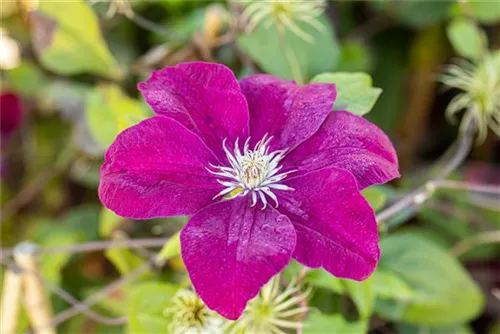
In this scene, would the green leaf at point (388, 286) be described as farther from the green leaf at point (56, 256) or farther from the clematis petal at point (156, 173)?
the green leaf at point (56, 256)

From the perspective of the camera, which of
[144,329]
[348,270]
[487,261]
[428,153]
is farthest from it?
[428,153]

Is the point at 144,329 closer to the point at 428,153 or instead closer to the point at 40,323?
the point at 40,323

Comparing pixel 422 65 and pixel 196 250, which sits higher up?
pixel 196 250

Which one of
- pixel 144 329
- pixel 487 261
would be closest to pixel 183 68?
pixel 144 329

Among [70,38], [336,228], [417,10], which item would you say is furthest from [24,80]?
[336,228]

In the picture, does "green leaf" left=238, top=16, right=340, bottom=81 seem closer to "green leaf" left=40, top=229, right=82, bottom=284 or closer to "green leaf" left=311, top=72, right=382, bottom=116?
"green leaf" left=311, top=72, right=382, bottom=116

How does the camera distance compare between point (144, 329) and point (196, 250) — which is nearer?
point (196, 250)
